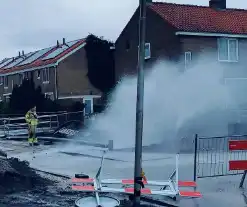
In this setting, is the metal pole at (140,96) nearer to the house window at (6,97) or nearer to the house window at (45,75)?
the house window at (45,75)

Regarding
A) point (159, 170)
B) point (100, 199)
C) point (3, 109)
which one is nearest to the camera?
point (100, 199)

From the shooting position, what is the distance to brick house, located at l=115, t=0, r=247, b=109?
1071 inches

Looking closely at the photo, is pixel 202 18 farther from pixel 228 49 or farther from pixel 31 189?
pixel 31 189

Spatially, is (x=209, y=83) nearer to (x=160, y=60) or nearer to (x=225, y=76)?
(x=225, y=76)

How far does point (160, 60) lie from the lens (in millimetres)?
28875

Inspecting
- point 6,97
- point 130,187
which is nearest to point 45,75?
point 6,97

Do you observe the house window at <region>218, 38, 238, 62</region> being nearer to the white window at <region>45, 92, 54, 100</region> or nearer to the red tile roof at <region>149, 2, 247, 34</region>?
the red tile roof at <region>149, 2, 247, 34</region>

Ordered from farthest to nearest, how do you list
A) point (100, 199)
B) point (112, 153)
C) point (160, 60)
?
point (160, 60), point (112, 153), point (100, 199)

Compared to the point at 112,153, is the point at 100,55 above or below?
above

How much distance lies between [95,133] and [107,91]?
15.5 m

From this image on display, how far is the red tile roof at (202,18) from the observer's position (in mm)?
27938

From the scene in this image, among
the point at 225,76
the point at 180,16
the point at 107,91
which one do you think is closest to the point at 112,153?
the point at 225,76

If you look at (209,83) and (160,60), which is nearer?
(209,83)

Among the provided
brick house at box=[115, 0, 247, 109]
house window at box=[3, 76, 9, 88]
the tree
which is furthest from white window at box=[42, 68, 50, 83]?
brick house at box=[115, 0, 247, 109]
